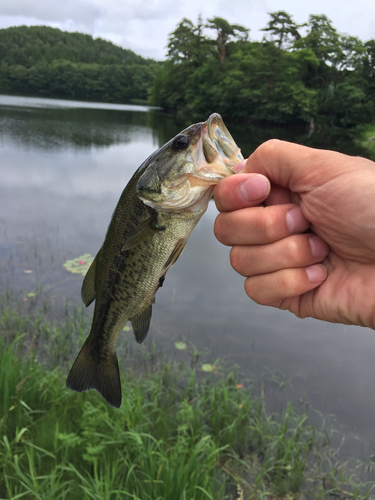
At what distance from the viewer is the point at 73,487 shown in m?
2.75

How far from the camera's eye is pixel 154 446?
3.49 metres

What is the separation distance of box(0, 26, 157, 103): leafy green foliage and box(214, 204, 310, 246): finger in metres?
83.4

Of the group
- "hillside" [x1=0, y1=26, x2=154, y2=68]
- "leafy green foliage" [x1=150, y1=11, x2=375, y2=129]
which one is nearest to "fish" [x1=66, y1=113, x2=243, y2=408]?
"leafy green foliage" [x1=150, y1=11, x2=375, y2=129]

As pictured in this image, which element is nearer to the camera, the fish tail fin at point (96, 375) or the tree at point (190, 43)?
the fish tail fin at point (96, 375)

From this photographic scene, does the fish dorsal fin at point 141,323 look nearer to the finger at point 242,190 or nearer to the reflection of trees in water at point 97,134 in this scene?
the finger at point 242,190

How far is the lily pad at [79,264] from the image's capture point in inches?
318

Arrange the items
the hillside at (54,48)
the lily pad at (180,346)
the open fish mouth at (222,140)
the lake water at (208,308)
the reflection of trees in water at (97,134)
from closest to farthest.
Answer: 1. the open fish mouth at (222,140)
2. the lake water at (208,308)
3. the lily pad at (180,346)
4. the reflection of trees in water at (97,134)
5. the hillside at (54,48)

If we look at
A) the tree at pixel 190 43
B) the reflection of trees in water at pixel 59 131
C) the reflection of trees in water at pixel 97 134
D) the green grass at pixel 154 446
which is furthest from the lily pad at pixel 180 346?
the tree at pixel 190 43

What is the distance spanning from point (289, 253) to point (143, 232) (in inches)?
30.3

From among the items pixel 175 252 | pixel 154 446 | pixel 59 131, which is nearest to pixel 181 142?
pixel 175 252

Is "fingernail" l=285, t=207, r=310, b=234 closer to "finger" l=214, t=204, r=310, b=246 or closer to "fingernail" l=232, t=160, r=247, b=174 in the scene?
"finger" l=214, t=204, r=310, b=246

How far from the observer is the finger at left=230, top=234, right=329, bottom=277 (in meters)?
1.80

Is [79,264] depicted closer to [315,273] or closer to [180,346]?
[180,346]

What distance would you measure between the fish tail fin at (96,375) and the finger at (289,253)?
997mm
